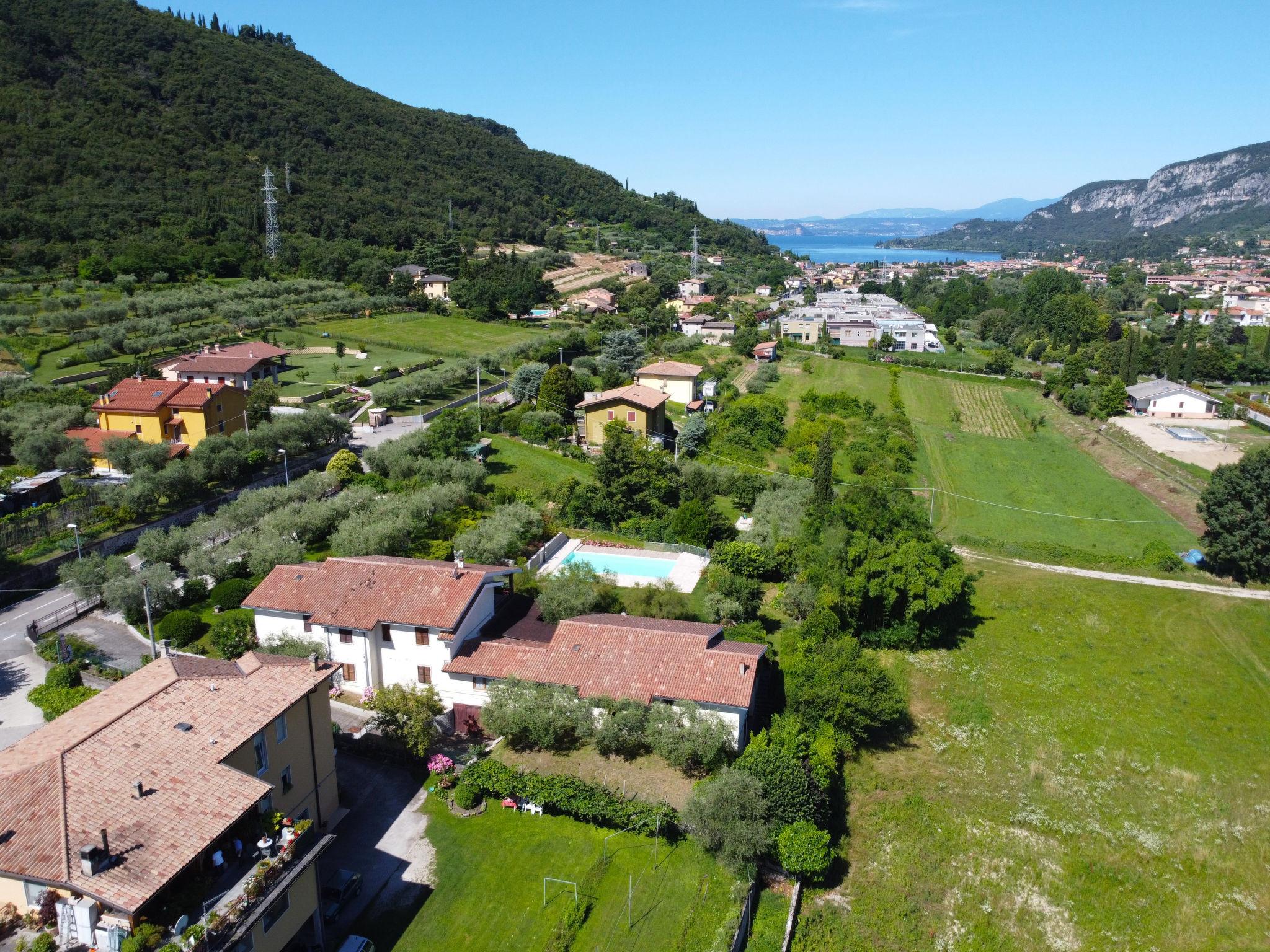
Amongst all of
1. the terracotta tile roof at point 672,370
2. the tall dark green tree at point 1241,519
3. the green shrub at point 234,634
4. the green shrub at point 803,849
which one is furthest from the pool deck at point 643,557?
the terracotta tile roof at point 672,370

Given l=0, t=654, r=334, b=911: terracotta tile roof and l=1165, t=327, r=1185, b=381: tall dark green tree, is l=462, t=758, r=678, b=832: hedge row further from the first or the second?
l=1165, t=327, r=1185, b=381: tall dark green tree

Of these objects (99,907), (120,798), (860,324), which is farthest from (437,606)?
(860,324)

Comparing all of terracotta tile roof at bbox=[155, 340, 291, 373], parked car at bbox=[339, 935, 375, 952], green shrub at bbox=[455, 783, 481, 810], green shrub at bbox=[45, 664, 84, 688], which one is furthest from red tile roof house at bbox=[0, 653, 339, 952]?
terracotta tile roof at bbox=[155, 340, 291, 373]

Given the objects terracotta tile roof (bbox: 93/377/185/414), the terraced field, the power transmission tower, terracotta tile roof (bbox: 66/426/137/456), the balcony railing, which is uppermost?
the power transmission tower

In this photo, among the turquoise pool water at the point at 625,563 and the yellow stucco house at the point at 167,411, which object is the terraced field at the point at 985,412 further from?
the yellow stucco house at the point at 167,411

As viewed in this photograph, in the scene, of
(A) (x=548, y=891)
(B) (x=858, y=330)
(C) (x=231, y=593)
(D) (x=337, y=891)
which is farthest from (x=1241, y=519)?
(B) (x=858, y=330)

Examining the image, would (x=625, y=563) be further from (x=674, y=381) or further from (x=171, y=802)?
(x=674, y=381)

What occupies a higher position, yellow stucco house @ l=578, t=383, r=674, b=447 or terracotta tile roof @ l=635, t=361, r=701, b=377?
terracotta tile roof @ l=635, t=361, r=701, b=377
